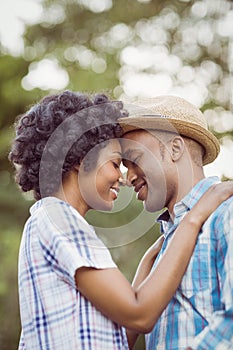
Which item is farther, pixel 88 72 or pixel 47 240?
pixel 88 72

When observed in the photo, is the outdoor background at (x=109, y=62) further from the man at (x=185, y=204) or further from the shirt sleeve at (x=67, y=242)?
the shirt sleeve at (x=67, y=242)

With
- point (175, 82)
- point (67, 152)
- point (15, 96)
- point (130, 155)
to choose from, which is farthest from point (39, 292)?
point (175, 82)

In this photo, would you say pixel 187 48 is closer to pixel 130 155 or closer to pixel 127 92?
pixel 127 92

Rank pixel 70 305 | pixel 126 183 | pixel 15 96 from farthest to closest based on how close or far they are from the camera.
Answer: pixel 15 96 < pixel 126 183 < pixel 70 305

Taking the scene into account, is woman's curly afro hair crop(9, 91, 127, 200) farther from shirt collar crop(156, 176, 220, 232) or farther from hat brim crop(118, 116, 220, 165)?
shirt collar crop(156, 176, 220, 232)

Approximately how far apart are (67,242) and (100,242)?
0.41 ft

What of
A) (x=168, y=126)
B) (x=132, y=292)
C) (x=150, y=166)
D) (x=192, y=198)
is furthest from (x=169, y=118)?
(x=132, y=292)

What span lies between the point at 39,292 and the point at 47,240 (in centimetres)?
15

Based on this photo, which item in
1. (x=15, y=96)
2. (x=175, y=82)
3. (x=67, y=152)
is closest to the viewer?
(x=67, y=152)

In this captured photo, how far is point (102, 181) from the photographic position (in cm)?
213

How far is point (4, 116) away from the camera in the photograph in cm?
787

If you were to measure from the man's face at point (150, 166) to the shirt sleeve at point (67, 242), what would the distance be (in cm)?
42

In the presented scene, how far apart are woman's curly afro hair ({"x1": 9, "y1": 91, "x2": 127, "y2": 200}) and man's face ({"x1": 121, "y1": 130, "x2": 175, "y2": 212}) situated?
0.18 m

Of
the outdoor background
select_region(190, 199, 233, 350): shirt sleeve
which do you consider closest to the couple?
select_region(190, 199, 233, 350): shirt sleeve
